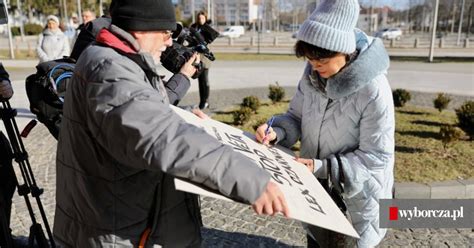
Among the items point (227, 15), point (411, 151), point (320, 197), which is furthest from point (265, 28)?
point (320, 197)

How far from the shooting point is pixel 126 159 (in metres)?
1.48

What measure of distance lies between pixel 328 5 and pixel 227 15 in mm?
81153

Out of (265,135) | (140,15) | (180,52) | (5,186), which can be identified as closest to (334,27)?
(265,135)

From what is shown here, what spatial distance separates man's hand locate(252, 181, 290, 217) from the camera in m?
1.43

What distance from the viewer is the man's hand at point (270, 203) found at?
56.4 inches

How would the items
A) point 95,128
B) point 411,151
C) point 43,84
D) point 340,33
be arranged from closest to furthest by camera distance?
point 95,128, point 340,33, point 43,84, point 411,151

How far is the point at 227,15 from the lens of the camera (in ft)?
265

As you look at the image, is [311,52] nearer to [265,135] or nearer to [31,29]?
[265,135]

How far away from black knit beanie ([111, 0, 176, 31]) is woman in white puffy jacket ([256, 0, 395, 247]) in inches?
27.8

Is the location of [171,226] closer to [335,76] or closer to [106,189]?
[106,189]

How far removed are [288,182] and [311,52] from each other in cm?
67

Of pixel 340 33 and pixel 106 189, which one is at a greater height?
pixel 340 33

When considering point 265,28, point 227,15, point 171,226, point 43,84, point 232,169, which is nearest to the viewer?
point 232,169

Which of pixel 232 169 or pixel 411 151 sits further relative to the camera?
pixel 411 151
